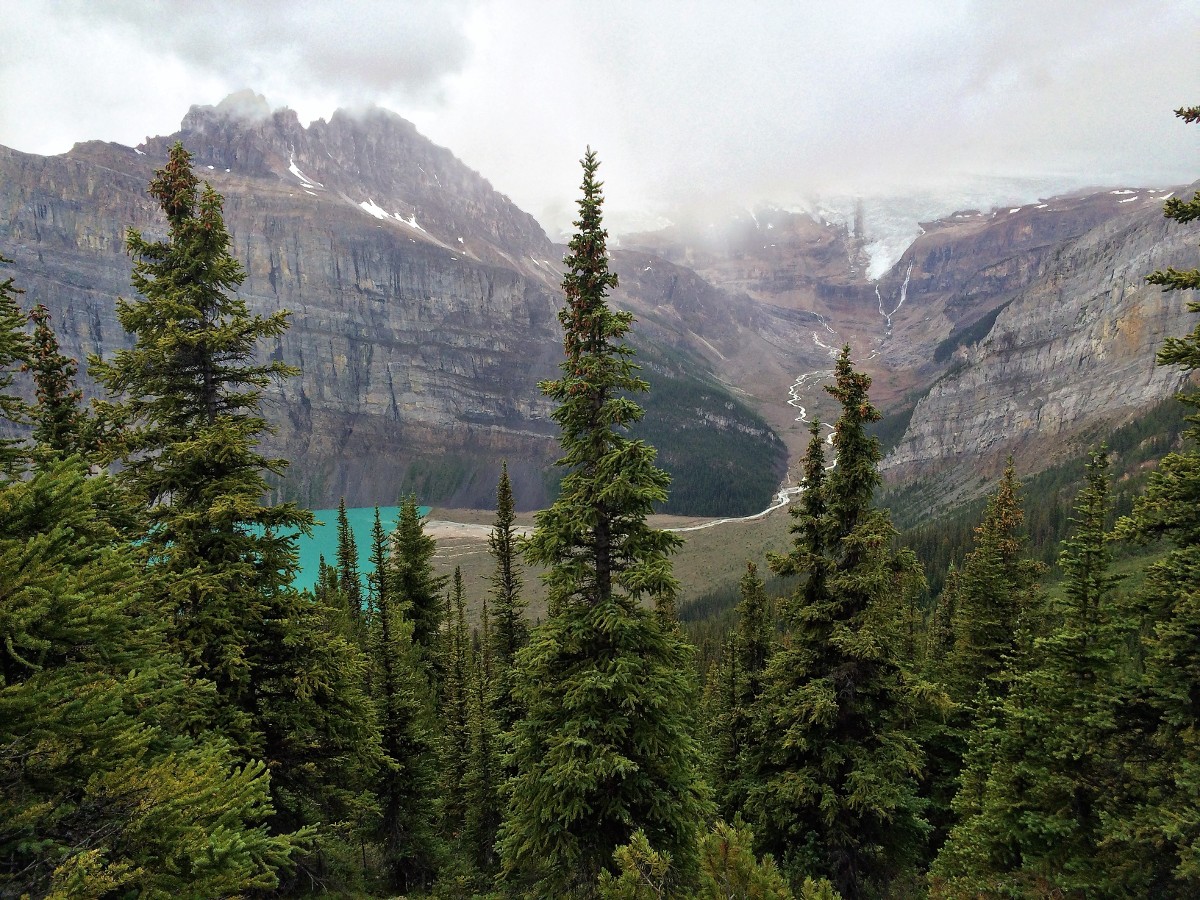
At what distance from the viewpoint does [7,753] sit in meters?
5.22

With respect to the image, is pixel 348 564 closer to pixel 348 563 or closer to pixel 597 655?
pixel 348 563

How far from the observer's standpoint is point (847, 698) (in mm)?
15664

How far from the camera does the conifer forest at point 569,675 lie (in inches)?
226

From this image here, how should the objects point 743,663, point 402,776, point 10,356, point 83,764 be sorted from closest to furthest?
point 83,764, point 10,356, point 402,776, point 743,663

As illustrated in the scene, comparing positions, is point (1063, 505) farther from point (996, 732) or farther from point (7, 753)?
point (7, 753)

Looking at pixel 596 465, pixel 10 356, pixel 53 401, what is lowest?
pixel 596 465

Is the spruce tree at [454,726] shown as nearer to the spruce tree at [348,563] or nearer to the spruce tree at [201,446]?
the spruce tree at [201,446]

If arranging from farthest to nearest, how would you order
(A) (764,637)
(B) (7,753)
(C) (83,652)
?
1. (A) (764,637)
2. (C) (83,652)
3. (B) (7,753)

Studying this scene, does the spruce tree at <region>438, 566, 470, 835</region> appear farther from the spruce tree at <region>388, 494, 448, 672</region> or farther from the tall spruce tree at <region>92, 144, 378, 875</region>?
the tall spruce tree at <region>92, 144, 378, 875</region>

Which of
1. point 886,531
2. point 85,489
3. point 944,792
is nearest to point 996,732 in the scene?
point 886,531

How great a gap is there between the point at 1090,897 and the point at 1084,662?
437cm

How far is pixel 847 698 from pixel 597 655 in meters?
8.03

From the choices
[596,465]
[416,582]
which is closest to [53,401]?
[596,465]

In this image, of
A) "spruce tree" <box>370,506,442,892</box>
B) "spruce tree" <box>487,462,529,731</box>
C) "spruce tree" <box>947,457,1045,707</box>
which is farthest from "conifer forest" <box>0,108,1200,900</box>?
"spruce tree" <box>487,462,529,731</box>
